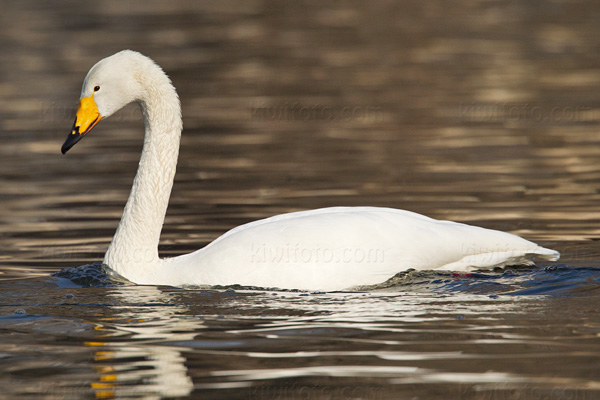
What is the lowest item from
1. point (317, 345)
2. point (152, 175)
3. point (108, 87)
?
point (317, 345)

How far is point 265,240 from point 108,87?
1.98 meters

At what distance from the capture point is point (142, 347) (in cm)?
733

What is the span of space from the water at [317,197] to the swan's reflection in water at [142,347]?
0.02 m

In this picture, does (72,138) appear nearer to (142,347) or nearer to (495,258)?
(142,347)

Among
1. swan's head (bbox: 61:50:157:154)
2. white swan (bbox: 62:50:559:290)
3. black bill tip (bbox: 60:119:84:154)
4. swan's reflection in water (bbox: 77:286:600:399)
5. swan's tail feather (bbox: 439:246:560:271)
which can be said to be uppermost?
swan's head (bbox: 61:50:157:154)

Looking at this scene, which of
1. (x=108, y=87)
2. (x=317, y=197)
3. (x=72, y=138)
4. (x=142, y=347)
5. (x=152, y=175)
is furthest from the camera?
(x=317, y=197)

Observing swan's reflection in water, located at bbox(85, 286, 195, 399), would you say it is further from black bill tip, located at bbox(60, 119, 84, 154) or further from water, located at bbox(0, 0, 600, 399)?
black bill tip, located at bbox(60, 119, 84, 154)

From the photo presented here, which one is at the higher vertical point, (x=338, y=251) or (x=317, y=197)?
(x=317, y=197)

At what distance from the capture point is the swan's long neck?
925 centimetres

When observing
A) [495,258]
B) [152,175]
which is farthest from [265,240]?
[495,258]

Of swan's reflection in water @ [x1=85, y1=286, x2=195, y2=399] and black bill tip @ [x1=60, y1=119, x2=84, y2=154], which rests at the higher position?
black bill tip @ [x1=60, y1=119, x2=84, y2=154]

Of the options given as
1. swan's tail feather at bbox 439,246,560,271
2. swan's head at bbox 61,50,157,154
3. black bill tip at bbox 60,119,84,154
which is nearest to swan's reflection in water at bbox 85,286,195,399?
black bill tip at bbox 60,119,84,154

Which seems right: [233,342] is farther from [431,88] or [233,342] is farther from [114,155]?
[431,88]

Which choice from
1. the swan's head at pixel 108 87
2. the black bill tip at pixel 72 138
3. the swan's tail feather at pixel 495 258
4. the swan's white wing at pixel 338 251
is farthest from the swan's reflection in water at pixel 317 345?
the swan's head at pixel 108 87
